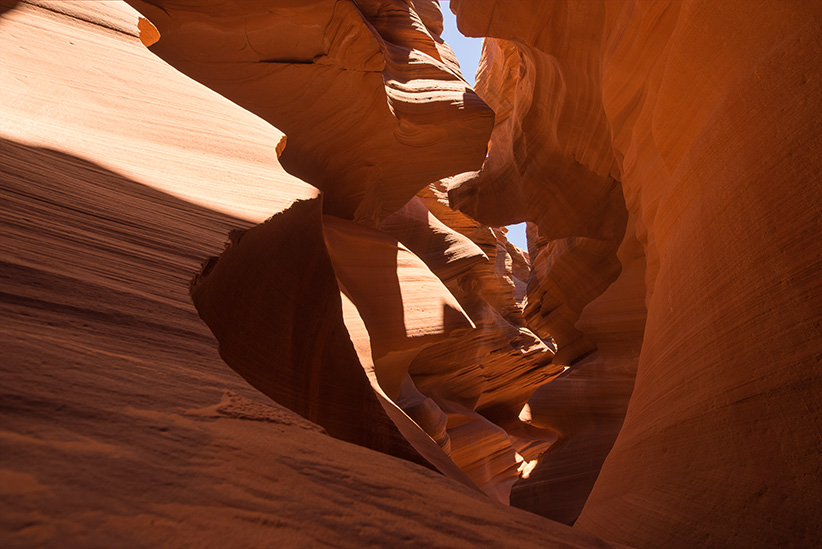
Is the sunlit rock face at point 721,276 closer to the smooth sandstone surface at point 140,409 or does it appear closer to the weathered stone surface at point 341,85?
the smooth sandstone surface at point 140,409

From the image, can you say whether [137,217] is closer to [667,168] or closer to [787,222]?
[787,222]

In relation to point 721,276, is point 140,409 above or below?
below

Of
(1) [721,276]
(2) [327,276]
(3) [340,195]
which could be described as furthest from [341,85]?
(1) [721,276]

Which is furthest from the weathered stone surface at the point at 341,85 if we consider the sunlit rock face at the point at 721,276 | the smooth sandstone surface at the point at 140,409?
the smooth sandstone surface at the point at 140,409

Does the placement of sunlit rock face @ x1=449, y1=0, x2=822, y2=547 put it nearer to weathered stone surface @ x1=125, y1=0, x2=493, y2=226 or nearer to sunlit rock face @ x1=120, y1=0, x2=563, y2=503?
sunlit rock face @ x1=120, y1=0, x2=563, y2=503

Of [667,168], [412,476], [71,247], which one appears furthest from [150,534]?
[667,168]

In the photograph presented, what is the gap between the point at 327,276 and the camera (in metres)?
4.02

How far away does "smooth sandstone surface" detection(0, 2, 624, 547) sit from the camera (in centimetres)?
77

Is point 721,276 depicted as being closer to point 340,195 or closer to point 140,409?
point 140,409

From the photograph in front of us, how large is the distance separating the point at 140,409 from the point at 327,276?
3.04 metres

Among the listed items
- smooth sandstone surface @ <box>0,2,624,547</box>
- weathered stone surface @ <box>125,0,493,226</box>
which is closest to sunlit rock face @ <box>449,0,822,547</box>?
smooth sandstone surface @ <box>0,2,624,547</box>

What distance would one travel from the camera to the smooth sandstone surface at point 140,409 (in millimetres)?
768

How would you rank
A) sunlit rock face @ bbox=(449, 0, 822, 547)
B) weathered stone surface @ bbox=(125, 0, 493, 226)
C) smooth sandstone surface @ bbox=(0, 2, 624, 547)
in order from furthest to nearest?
weathered stone surface @ bbox=(125, 0, 493, 226), sunlit rock face @ bbox=(449, 0, 822, 547), smooth sandstone surface @ bbox=(0, 2, 624, 547)

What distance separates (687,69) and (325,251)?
2.44m
